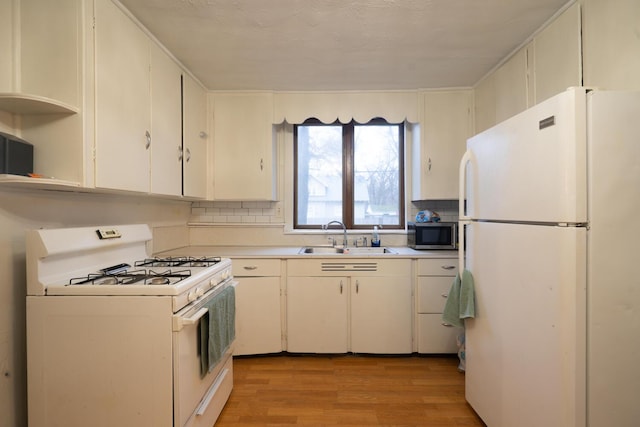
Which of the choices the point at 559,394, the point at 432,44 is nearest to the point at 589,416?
the point at 559,394

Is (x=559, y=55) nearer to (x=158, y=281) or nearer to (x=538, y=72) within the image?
(x=538, y=72)

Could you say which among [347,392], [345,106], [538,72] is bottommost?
[347,392]

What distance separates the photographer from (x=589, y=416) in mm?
1094

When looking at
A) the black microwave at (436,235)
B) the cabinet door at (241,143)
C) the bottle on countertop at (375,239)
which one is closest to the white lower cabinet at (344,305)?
the black microwave at (436,235)

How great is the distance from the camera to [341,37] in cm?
195

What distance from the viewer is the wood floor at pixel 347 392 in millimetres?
1802

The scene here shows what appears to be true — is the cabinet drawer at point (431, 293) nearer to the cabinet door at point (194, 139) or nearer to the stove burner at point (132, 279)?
the stove burner at point (132, 279)

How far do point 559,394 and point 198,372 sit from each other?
1.59 meters

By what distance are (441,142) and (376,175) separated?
27.6 inches

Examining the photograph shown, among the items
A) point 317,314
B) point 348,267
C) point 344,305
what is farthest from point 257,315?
point 348,267

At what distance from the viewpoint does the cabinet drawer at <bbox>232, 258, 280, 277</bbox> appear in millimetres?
2490

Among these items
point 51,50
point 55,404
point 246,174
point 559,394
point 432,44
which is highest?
point 432,44

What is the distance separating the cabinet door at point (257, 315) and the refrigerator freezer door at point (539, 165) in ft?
5.67

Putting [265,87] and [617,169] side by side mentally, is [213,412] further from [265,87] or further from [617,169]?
[265,87]
